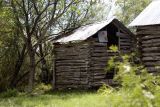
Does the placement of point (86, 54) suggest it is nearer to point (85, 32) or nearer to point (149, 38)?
point (85, 32)

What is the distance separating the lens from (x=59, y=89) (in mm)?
21375

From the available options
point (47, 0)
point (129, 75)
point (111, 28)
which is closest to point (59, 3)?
point (47, 0)

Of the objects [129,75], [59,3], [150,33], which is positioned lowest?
[129,75]

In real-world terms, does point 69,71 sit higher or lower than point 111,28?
lower

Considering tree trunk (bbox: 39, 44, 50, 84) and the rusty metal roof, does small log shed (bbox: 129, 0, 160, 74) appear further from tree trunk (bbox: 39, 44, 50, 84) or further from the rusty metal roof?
tree trunk (bbox: 39, 44, 50, 84)

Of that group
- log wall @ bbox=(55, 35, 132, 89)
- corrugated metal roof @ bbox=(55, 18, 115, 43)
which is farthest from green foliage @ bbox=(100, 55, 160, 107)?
log wall @ bbox=(55, 35, 132, 89)

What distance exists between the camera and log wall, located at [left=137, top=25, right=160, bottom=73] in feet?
53.7

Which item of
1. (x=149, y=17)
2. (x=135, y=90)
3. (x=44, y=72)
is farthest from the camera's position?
(x=44, y=72)

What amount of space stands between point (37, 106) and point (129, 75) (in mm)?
8797

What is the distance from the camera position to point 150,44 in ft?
54.5

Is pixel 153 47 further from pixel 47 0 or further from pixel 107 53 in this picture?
pixel 47 0

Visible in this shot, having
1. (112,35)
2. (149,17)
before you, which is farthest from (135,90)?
(112,35)

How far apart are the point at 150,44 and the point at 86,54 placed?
418 centimetres

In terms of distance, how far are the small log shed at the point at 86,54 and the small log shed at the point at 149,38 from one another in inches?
129
